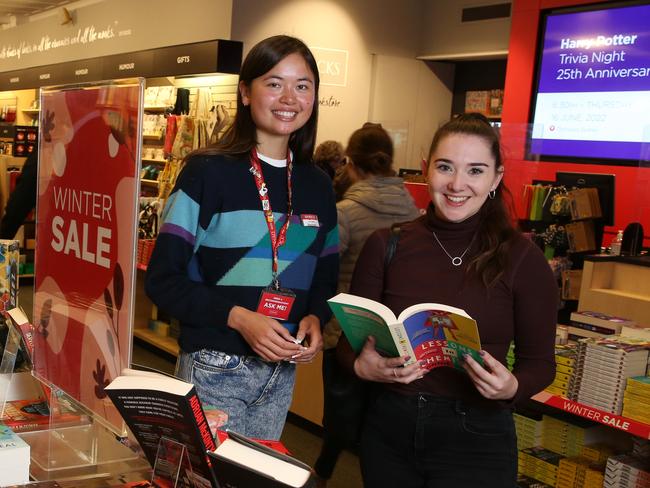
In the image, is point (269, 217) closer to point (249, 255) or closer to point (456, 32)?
point (249, 255)

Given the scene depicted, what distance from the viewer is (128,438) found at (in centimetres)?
169

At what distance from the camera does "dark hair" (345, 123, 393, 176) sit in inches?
156

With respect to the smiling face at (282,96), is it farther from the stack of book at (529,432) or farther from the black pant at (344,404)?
the stack of book at (529,432)

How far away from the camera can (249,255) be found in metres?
1.99

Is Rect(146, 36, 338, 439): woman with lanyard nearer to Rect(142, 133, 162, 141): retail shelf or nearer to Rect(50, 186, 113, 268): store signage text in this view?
Rect(50, 186, 113, 268): store signage text

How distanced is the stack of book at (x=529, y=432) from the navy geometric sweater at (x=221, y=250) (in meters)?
1.81

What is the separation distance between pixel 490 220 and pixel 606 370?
4.60ft

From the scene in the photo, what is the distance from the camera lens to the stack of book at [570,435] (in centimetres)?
343

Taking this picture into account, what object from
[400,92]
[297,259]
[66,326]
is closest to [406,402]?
[297,259]

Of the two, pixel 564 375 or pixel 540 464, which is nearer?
pixel 564 375

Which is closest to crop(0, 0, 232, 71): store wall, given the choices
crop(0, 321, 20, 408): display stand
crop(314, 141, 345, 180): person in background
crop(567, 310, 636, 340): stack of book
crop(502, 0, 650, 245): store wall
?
crop(314, 141, 345, 180): person in background

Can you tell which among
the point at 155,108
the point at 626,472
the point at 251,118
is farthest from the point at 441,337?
the point at 155,108

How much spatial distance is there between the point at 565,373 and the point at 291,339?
1641 mm

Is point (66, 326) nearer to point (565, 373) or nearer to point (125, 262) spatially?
point (125, 262)
